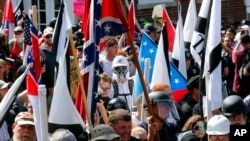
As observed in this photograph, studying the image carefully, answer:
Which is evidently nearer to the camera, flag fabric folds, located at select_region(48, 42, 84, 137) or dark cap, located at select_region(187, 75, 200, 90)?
flag fabric folds, located at select_region(48, 42, 84, 137)

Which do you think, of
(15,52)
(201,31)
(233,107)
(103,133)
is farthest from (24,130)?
(15,52)

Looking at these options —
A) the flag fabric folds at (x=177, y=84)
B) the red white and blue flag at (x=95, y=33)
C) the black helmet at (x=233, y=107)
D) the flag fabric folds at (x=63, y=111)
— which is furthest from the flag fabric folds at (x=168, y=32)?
the flag fabric folds at (x=63, y=111)

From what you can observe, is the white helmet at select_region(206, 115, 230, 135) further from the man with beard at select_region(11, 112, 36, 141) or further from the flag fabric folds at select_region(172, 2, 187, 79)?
the flag fabric folds at select_region(172, 2, 187, 79)

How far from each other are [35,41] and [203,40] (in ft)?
6.89

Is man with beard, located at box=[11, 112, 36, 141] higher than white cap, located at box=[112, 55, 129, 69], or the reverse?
white cap, located at box=[112, 55, 129, 69]

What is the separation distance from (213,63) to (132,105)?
1526mm

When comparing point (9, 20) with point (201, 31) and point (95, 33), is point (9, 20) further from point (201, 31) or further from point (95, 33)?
point (95, 33)

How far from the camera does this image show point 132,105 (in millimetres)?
10453

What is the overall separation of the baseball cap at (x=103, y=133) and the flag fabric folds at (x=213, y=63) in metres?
1.65

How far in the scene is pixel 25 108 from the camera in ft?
32.0

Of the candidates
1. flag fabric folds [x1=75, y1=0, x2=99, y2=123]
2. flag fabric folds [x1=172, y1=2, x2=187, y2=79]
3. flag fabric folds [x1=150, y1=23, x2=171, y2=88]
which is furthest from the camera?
flag fabric folds [x1=172, y1=2, x2=187, y2=79]

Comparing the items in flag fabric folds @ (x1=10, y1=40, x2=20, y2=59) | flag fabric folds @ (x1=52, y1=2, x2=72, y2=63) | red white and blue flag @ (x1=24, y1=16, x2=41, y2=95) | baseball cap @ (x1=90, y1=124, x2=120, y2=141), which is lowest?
baseball cap @ (x1=90, y1=124, x2=120, y2=141)

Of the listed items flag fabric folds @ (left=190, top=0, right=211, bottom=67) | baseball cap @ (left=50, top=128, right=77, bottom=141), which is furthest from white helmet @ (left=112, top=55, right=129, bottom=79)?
baseball cap @ (left=50, top=128, right=77, bottom=141)

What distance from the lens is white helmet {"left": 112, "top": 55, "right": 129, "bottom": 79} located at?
37.2 ft
